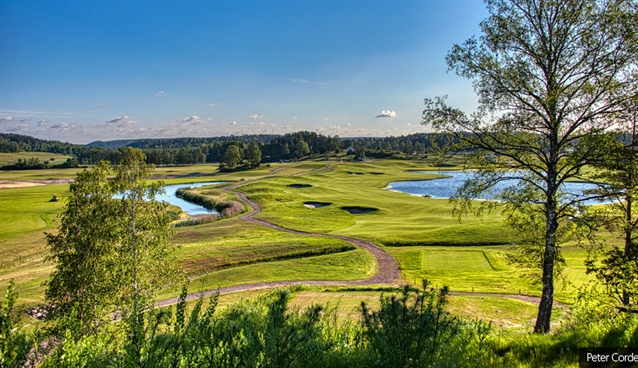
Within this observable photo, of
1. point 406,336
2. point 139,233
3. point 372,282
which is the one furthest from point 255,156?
point 406,336

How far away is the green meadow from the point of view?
2562 cm

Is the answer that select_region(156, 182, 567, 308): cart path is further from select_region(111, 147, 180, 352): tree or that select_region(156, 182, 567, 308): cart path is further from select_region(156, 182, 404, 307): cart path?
select_region(111, 147, 180, 352): tree

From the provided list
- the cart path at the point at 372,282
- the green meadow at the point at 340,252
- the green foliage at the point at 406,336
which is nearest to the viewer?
the green foliage at the point at 406,336

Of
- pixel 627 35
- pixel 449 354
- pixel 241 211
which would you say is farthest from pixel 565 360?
pixel 241 211

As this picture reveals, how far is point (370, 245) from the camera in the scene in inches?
1622

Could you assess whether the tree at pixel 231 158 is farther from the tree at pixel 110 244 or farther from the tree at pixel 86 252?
the tree at pixel 86 252

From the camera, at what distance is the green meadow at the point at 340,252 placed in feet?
84.1

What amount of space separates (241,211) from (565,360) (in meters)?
62.4

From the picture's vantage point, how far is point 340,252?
128 feet

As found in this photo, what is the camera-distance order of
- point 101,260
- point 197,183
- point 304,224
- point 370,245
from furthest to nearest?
point 197,183 < point 304,224 < point 370,245 < point 101,260

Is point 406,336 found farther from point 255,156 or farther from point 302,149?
point 302,149

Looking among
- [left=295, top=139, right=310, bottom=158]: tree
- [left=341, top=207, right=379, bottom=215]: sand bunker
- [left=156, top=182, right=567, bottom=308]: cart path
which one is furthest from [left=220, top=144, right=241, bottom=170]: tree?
[left=156, top=182, right=567, bottom=308]: cart path

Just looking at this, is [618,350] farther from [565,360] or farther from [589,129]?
[589,129]

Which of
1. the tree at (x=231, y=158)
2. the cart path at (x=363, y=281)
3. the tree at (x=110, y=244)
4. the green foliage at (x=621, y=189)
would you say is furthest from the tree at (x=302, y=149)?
the green foliage at (x=621, y=189)
